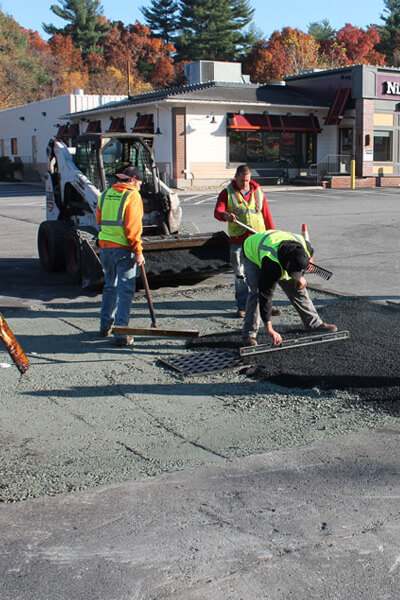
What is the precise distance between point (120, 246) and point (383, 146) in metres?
32.1

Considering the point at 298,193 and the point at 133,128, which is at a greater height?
the point at 133,128

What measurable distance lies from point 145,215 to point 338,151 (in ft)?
91.8

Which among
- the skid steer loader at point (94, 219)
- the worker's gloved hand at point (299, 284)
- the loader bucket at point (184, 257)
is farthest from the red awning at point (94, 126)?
the worker's gloved hand at point (299, 284)

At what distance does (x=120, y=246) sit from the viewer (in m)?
7.64

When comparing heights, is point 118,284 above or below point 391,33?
below

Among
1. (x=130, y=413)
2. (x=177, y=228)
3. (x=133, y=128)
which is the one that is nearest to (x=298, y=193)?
(x=133, y=128)

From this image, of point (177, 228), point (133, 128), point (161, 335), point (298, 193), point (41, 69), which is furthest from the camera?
point (41, 69)

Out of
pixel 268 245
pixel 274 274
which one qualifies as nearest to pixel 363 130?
pixel 268 245

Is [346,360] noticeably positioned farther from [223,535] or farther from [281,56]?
[281,56]

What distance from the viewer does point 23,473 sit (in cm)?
453

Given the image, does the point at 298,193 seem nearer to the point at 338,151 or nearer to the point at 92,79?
the point at 338,151

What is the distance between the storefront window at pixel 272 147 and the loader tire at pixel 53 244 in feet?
77.9

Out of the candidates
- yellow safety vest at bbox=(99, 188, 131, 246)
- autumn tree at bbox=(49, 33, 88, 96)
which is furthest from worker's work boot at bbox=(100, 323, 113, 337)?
autumn tree at bbox=(49, 33, 88, 96)

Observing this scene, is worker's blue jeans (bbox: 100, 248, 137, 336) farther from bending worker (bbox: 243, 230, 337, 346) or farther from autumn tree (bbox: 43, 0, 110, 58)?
autumn tree (bbox: 43, 0, 110, 58)
